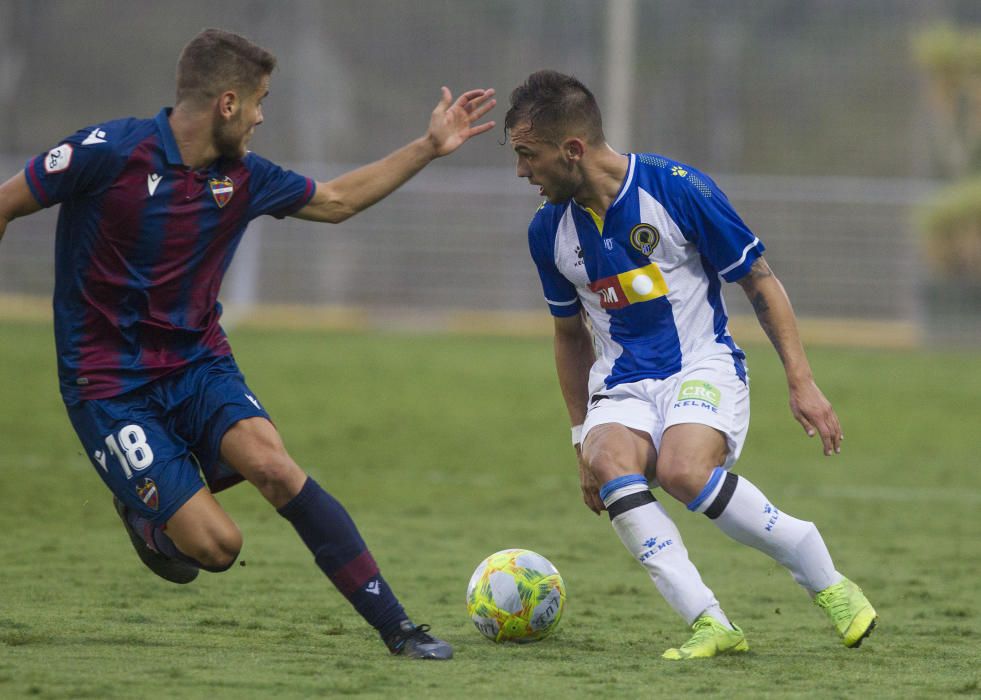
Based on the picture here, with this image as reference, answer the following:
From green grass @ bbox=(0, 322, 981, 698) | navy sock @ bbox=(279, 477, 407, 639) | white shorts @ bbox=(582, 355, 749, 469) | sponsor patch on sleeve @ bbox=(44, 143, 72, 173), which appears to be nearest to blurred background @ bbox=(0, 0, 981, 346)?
green grass @ bbox=(0, 322, 981, 698)

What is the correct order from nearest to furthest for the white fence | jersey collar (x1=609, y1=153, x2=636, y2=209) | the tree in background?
jersey collar (x1=609, y1=153, x2=636, y2=209) → the tree in background → the white fence

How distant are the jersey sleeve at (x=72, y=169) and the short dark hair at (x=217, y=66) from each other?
340mm

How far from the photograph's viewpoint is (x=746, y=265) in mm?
5203

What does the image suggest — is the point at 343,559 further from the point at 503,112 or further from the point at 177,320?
the point at 503,112

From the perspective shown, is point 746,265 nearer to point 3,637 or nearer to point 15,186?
point 15,186

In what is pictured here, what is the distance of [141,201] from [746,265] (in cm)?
203

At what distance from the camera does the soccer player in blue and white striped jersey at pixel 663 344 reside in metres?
5.00

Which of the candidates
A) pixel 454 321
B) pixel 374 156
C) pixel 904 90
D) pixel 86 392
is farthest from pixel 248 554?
pixel 904 90

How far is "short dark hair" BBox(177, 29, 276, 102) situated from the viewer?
4.98 metres

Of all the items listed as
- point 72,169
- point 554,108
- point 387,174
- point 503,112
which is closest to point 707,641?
point 554,108

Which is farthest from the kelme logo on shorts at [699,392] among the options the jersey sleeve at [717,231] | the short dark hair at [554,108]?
the short dark hair at [554,108]

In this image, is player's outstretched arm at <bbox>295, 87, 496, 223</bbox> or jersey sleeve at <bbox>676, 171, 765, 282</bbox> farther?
player's outstretched arm at <bbox>295, 87, 496, 223</bbox>

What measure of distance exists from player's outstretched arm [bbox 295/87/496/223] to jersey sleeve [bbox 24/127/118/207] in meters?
0.74

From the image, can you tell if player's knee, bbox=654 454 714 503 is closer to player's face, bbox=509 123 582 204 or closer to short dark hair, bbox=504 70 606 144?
player's face, bbox=509 123 582 204
